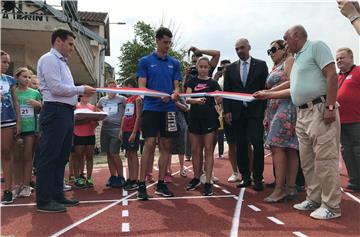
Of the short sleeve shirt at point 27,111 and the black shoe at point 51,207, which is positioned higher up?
the short sleeve shirt at point 27,111

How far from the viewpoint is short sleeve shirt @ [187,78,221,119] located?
A: 6004 millimetres

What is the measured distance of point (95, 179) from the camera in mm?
7723

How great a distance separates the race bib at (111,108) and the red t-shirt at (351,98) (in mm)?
3914

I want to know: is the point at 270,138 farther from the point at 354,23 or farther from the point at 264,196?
the point at 354,23

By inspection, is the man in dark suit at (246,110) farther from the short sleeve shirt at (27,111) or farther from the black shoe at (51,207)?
the short sleeve shirt at (27,111)

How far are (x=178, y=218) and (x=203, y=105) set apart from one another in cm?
212

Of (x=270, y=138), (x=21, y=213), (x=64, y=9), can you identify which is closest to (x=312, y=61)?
(x=270, y=138)

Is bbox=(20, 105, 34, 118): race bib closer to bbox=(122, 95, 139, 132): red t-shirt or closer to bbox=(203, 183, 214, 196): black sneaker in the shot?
bbox=(122, 95, 139, 132): red t-shirt

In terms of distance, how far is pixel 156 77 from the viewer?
5.68 metres

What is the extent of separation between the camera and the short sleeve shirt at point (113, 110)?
700cm

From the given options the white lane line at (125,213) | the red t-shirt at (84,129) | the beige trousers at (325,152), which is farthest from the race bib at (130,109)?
the beige trousers at (325,152)

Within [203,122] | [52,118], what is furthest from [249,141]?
[52,118]

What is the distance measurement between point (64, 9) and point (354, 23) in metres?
11.1

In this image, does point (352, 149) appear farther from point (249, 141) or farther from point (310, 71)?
point (310, 71)
